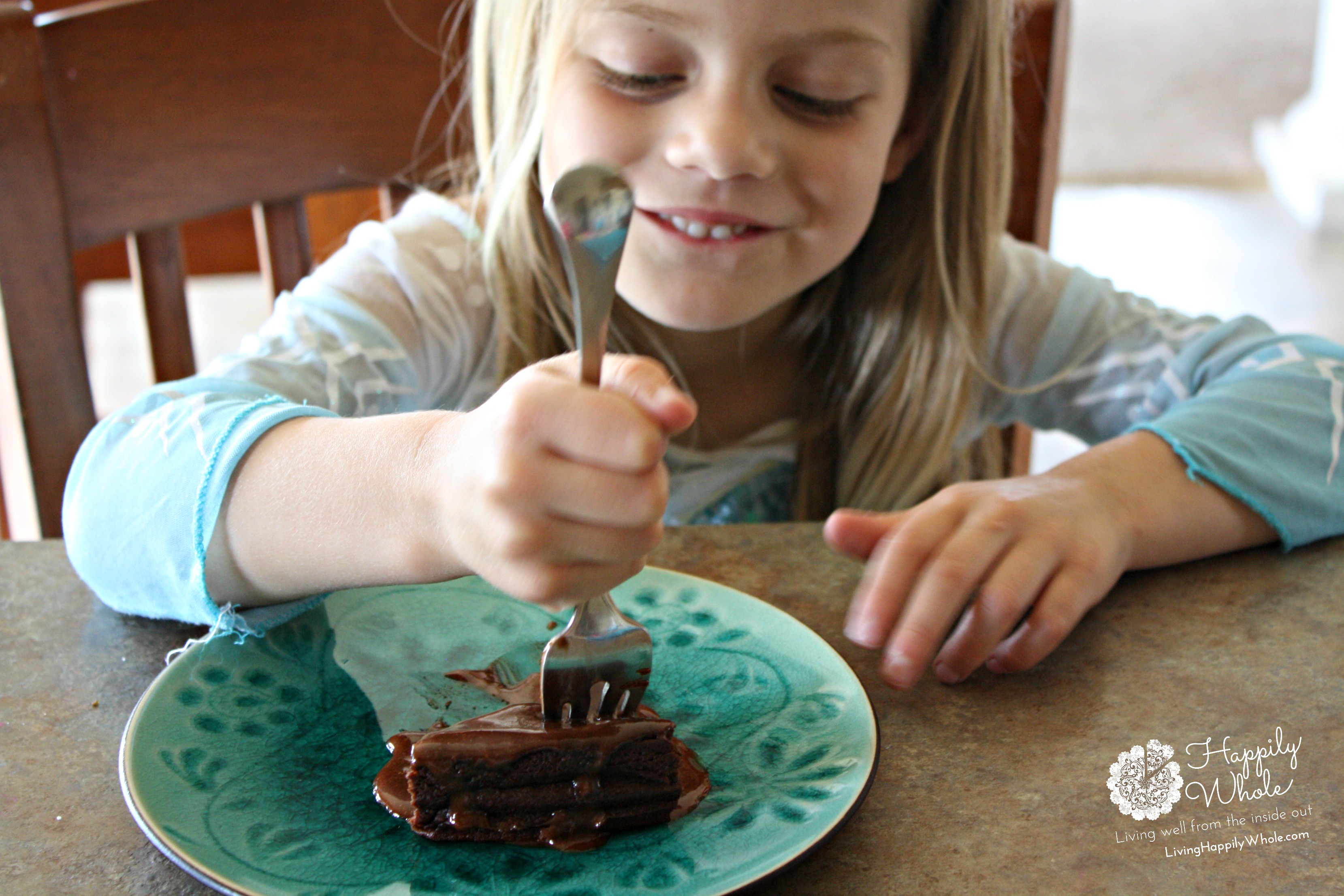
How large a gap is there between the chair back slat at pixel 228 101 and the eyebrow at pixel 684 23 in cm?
37

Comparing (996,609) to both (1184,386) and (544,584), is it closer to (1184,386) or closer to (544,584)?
(544,584)

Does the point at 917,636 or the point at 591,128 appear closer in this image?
the point at 917,636

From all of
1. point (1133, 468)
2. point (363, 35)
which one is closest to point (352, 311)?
point (363, 35)

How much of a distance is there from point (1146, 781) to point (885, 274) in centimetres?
67

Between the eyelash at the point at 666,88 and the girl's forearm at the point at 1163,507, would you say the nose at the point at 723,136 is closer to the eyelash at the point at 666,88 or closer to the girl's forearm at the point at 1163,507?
the eyelash at the point at 666,88

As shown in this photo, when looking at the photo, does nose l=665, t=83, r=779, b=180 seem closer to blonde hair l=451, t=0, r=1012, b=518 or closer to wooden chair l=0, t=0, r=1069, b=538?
blonde hair l=451, t=0, r=1012, b=518

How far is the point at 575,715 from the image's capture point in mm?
567

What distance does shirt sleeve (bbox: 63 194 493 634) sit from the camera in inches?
25.7

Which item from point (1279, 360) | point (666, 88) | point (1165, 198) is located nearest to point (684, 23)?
point (666, 88)

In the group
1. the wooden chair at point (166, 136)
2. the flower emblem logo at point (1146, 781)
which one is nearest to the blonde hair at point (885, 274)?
the wooden chair at point (166, 136)

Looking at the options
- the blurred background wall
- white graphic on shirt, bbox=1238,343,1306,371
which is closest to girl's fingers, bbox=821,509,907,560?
white graphic on shirt, bbox=1238,343,1306,371

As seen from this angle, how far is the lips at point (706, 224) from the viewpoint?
91 cm

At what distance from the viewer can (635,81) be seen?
2.90 feet

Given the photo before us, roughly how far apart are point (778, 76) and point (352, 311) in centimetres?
37
